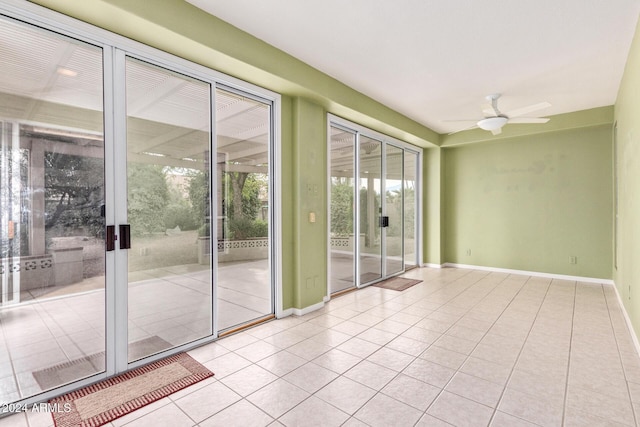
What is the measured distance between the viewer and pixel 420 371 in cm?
265

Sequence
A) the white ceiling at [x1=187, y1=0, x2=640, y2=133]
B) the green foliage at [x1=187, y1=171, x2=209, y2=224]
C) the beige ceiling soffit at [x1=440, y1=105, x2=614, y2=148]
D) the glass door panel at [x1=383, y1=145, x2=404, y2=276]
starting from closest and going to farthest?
the white ceiling at [x1=187, y1=0, x2=640, y2=133] → the green foliage at [x1=187, y1=171, x2=209, y2=224] → the beige ceiling soffit at [x1=440, y1=105, x2=614, y2=148] → the glass door panel at [x1=383, y1=145, x2=404, y2=276]

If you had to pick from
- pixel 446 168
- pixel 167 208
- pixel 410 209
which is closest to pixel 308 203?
pixel 167 208

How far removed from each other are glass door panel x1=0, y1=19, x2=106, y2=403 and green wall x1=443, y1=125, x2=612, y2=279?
6.85 metres

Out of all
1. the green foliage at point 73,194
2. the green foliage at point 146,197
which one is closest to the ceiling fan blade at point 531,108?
the green foliage at point 146,197

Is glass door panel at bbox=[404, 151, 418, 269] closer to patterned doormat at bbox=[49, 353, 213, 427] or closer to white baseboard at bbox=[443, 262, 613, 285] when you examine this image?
white baseboard at bbox=[443, 262, 613, 285]

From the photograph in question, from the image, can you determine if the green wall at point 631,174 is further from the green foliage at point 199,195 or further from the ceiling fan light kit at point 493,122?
the green foliage at point 199,195

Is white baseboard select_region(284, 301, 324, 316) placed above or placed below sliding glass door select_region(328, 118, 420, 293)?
below

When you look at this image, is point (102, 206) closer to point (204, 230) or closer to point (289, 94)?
point (204, 230)

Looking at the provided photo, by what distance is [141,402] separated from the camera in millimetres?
2223

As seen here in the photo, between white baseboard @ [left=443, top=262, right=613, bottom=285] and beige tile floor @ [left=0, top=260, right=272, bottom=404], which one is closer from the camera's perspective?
beige tile floor @ [left=0, top=260, right=272, bottom=404]

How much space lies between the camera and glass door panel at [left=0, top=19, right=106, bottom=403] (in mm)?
2168

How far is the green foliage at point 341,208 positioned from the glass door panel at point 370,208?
0.25m

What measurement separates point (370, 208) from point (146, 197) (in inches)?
150

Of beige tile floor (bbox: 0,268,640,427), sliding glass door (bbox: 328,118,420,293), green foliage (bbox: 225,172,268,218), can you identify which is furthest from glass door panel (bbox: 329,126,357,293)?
green foliage (bbox: 225,172,268,218)
